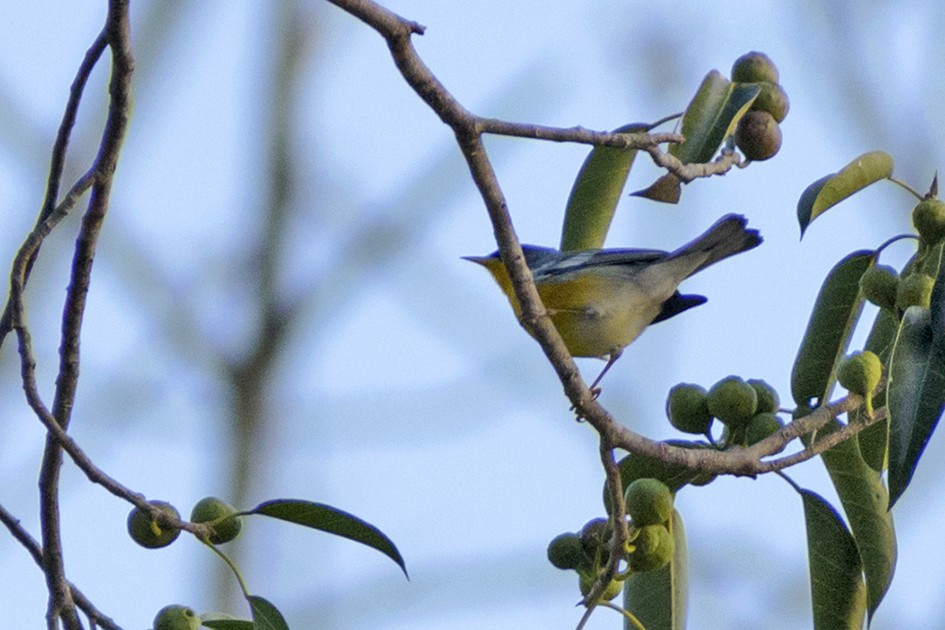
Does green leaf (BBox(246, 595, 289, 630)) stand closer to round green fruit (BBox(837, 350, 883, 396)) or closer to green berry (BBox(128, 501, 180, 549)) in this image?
green berry (BBox(128, 501, 180, 549))

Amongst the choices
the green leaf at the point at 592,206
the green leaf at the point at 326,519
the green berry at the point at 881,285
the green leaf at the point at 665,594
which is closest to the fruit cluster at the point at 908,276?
the green berry at the point at 881,285

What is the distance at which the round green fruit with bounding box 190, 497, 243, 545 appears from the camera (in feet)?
7.43

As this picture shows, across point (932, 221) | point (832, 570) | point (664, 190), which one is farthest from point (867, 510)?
point (664, 190)

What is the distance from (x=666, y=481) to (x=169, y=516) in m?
1.04

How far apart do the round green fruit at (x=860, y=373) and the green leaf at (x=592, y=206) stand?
917 mm

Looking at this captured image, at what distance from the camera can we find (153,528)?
2166 mm

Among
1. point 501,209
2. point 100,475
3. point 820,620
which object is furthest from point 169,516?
point 820,620

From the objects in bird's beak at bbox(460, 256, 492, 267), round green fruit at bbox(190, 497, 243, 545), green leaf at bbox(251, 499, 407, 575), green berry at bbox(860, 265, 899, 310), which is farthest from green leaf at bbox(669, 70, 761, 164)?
bird's beak at bbox(460, 256, 492, 267)

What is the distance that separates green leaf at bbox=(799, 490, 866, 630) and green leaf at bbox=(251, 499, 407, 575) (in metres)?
1.04

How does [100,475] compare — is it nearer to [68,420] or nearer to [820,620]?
[68,420]

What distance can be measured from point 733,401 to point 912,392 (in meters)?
0.40

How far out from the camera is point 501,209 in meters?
2.05

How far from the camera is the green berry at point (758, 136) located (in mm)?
2855

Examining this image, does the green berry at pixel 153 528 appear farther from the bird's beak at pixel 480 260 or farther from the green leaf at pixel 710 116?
the bird's beak at pixel 480 260
